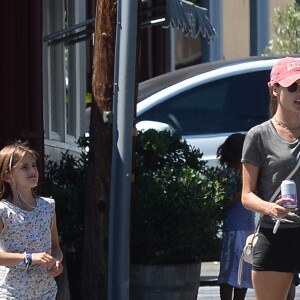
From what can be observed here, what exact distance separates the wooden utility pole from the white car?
3611 mm

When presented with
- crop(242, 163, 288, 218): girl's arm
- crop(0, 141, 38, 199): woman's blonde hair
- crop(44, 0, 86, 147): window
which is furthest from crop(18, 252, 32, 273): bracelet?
crop(44, 0, 86, 147): window

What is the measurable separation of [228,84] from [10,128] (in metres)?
4.17

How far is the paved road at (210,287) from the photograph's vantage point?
410 inches

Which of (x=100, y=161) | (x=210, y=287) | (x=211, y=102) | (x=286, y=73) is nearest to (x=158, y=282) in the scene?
(x=100, y=161)

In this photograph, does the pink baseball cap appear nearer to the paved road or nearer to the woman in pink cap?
the woman in pink cap

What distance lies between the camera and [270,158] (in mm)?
6039

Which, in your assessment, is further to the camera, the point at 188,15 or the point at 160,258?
the point at 188,15

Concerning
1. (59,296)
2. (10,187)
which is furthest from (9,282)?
(59,296)

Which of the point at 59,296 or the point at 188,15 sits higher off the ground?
the point at 188,15

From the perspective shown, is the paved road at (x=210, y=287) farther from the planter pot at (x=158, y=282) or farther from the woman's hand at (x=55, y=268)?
the woman's hand at (x=55, y=268)

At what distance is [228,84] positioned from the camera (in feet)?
39.5

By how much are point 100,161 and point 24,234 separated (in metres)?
2.20

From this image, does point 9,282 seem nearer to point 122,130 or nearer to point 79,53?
point 122,130

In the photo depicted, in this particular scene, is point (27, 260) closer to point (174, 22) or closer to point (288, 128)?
point (288, 128)
